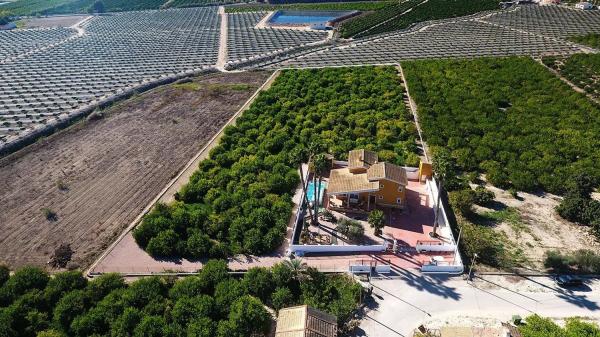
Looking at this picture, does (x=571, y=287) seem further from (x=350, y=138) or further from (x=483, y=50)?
(x=483, y=50)

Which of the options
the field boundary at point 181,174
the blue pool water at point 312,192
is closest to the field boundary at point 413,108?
the blue pool water at point 312,192

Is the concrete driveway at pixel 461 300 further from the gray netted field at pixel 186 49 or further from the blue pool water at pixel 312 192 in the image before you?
the gray netted field at pixel 186 49

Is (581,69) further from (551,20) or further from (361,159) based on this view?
(361,159)

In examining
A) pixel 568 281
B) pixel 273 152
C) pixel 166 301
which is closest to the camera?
pixel 166 301

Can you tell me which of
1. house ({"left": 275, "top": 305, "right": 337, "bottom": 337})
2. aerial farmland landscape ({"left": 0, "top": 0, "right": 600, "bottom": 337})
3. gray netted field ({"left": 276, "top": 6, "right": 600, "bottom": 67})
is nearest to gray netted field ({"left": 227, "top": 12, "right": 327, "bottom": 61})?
aerial farmland landscape ({"left": 0, "top": 0, "right": 600, "bottom": 337})

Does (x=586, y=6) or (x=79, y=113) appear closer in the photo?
(x=79, y=113)

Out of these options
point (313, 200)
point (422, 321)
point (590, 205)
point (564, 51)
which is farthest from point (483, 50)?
point (422, 321)

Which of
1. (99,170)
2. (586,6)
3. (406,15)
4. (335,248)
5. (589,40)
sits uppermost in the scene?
(586,6)

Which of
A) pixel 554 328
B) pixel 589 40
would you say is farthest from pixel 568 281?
pixel 589 40

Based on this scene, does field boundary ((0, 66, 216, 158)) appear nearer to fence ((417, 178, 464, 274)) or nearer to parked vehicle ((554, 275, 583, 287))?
fence ((417, 178, 464, 274))
